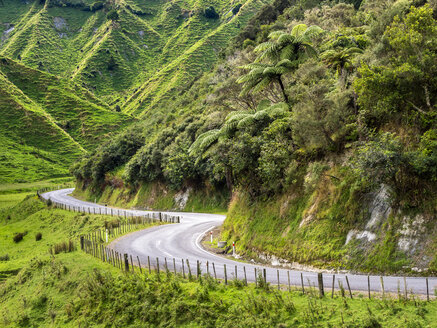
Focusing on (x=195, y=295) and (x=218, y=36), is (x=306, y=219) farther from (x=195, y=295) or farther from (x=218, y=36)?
(x=218, y=36)

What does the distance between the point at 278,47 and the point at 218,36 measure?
135688 mm

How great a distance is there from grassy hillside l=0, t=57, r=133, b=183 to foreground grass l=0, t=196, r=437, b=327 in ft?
260

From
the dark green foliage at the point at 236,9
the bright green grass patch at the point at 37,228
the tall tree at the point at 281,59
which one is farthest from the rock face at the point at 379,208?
the dark green foliage at the point at 236,9

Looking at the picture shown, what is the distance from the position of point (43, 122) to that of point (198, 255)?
11698 cm

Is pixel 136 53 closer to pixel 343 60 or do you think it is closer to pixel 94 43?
pixel 94 43

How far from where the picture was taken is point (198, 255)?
72.0 feet

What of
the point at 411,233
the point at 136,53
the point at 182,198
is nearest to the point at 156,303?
the point at 411,233

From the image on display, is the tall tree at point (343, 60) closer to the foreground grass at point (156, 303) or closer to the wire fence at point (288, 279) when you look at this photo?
the wire fence at point (288, 279)

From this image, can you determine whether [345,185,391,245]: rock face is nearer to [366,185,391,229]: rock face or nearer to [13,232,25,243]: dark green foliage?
[366,185,391,229]: rock face

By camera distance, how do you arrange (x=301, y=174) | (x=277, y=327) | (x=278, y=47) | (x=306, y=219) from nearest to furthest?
(x=277, y=327) → (x=306, y=219) → (x=301, y=174) → (x=278, y=47)

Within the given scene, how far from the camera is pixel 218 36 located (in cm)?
15238

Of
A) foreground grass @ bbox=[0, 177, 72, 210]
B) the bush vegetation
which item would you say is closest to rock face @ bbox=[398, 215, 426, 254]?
the bush vegetation

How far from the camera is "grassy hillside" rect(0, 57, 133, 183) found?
105 meters

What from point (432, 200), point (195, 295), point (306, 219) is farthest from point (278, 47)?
point (195, 295)
